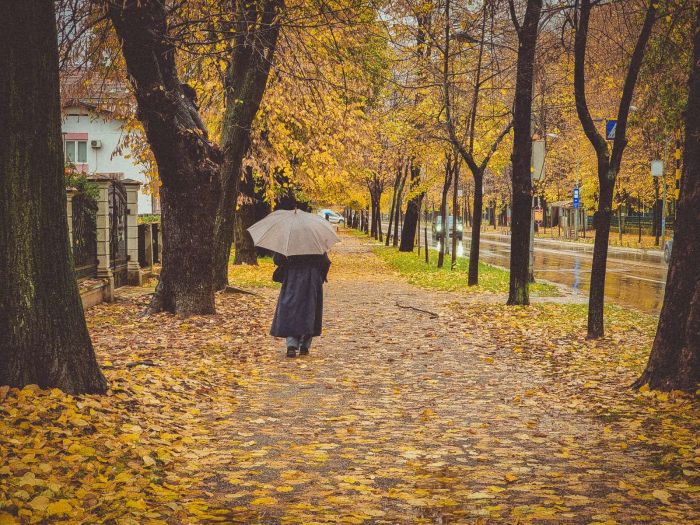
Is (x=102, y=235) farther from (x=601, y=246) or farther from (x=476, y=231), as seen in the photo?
(x=601, y=246)

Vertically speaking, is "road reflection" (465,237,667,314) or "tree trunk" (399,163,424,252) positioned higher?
"tree trunk" (399,163,424,252)

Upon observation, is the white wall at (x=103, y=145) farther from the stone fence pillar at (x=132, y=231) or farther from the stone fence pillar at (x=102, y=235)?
the stone fence pillar at (x=102, y=235)

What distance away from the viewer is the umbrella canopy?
10383mm

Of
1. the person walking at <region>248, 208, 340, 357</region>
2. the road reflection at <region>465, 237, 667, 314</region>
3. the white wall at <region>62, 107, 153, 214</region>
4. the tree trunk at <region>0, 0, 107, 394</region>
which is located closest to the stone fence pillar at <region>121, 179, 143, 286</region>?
the person walking at <region>248, 208, 340, 357</region>

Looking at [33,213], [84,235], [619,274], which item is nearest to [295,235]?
[33,213]

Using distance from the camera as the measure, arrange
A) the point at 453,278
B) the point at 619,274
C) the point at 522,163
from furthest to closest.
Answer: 1. the point at 619,274
2. the point at 453,278
3. the point at 522,163

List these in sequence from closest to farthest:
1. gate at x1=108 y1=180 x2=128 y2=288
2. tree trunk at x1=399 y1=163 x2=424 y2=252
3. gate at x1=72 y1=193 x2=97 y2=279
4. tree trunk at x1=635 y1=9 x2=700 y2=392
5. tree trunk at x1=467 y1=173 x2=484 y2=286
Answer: tree trunk at x1=635 y1=9 x2=700 y2=392 < gate at x1=72 y1=193 x2=97 y2=279 < gate at x1=108 y1=180 x2=128 y2=288 < tree trunk at x1=467 y1=173 x2=484 y2=286 < tree trunk at x1=399 y1=163 x2=424 y2=252

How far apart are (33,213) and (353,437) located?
3.13m

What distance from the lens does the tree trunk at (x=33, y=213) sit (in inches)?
241

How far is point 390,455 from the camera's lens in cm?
623

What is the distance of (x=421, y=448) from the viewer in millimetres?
6465

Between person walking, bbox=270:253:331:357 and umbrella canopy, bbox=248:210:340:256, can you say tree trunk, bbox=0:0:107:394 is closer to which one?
umbrella canopy, bbox=248:210:340:256

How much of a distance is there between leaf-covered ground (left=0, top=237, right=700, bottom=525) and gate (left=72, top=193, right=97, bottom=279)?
4.49 m

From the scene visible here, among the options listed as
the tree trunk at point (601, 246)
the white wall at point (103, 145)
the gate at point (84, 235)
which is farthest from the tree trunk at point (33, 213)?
the white wall at point (103, 145)
